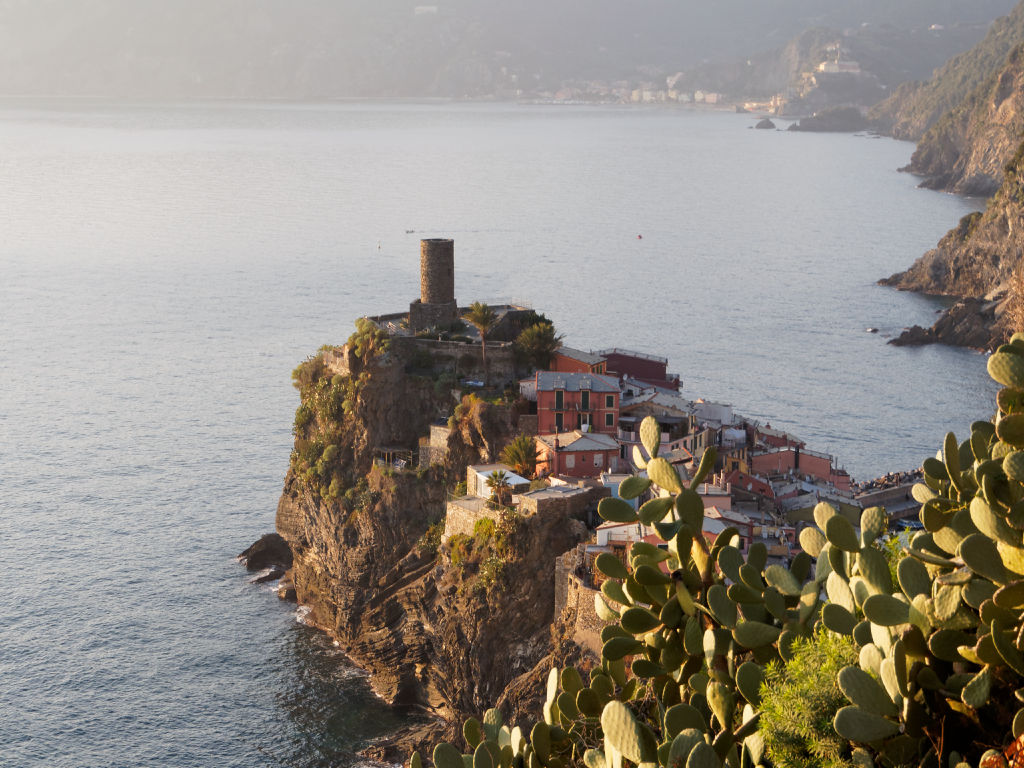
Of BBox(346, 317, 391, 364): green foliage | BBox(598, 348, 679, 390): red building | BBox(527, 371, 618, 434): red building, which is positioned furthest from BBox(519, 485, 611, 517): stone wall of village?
BBox(598, 348, 679, 390): red building

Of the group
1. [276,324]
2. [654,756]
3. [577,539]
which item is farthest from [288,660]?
[276,324]

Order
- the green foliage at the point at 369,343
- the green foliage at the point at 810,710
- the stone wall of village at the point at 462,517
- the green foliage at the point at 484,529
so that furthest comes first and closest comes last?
1. the green foliage at the point at 369,343
2. the stone wall of village at the point at 462,517
3. the green foliage at the point at 484,529
4. the green foliage at the point at 810,710

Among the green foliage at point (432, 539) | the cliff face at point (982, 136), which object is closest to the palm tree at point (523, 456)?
the green foliage at point (432, 539)

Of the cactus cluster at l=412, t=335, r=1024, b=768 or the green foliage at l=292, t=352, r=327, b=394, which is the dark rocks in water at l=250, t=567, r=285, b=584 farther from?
the cactus cluster at l=412, t=335, r=1024, b=768

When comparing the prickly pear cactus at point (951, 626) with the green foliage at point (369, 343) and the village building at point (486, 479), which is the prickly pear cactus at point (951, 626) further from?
the green foliage at point (369, 343)

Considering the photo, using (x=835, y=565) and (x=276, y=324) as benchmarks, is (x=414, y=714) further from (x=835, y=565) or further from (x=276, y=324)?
(x=276, y=324)

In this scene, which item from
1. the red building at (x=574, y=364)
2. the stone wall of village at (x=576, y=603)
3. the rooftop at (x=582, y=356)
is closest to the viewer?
the stone wall of village at (x=576, y=603)

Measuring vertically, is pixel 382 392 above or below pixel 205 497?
above
